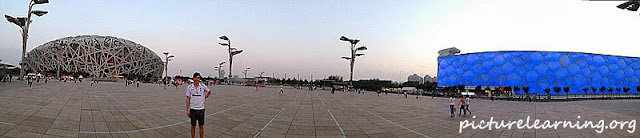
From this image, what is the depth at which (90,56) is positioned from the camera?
8588 cm

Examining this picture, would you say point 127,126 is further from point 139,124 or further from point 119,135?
point 119,135

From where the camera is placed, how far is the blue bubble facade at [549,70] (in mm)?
64000

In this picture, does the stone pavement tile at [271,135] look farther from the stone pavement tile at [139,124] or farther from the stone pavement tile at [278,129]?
the stone pavement tile at [139,124]

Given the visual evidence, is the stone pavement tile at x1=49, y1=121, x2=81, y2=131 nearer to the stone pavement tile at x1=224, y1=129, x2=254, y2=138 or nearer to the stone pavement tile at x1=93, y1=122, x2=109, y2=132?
the stone pavement tile at x1=93, y1=122, x2=109, y2=132

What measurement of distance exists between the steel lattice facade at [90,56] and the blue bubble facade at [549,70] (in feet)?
337

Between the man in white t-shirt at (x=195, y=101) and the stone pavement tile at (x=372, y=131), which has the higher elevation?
the man in white t-shirt at (x=195, y=101)

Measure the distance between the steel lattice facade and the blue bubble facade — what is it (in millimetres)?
102604

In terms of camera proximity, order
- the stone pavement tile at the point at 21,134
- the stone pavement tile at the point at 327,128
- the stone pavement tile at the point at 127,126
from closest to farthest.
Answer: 1. the stone pavement tile at the point at 21,134
2. the stone pavement tile at the point at 127,126
3. the stone pavement tile at the point at 327,128

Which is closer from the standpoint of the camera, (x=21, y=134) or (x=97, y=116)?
(x=21, y=134)

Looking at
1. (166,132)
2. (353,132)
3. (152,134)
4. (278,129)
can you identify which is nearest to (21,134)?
(152,134)

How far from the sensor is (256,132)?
626 centimetres

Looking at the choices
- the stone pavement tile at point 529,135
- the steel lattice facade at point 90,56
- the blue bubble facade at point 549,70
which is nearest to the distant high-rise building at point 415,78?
the blue bubble facade at point 549,70

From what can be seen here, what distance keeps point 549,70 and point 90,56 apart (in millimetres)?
124330

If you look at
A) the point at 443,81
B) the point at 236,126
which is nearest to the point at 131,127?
the point at 236,126
